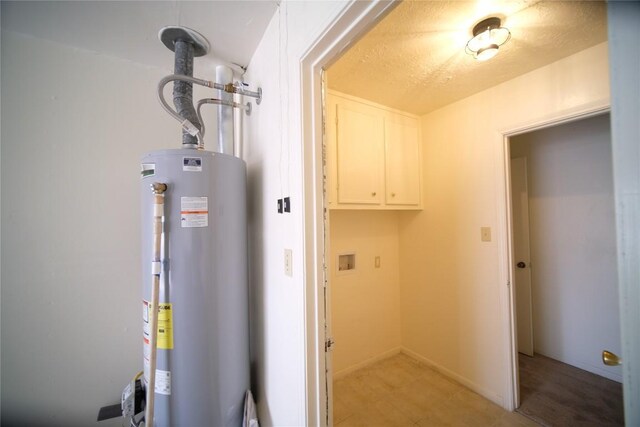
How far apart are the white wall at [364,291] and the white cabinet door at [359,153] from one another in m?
0.33

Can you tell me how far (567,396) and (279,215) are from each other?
2.55 m

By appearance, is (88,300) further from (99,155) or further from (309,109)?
(309,109)

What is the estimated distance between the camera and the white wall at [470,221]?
1479mm

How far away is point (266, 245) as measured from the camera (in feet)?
4.02

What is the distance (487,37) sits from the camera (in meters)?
1.19

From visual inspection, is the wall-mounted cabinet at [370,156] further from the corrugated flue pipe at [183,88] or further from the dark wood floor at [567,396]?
the dark wood floor at [567,396]

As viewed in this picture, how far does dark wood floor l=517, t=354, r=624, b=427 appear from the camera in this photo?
1.55 m

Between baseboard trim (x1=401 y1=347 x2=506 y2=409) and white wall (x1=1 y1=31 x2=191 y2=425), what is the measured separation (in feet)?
7.65

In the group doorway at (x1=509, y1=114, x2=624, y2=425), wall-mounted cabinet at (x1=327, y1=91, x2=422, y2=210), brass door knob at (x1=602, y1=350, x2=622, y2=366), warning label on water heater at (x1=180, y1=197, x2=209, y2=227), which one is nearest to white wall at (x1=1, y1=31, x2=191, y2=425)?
warning label on water heater at (x1=180, y1=197, x2=209, y2=227)

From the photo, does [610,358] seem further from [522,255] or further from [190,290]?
[522,255]

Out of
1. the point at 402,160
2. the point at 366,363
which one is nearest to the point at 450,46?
the point at 402,160

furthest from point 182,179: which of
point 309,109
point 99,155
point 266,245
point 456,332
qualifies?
point 456,332

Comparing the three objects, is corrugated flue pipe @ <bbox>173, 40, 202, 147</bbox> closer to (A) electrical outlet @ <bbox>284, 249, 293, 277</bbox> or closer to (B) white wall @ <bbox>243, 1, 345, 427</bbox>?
(B) white wall @ <bbox>243, 1, 345, 427</bbox>

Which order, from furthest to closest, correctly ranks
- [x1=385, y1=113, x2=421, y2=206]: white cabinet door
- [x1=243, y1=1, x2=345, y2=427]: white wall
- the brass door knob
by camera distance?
[x1=385, y1=113, x2=421, y2=206]: white cabinet door → [x1=243, y1=1, x2=345, y2=427]: white wall → the brass door knob
